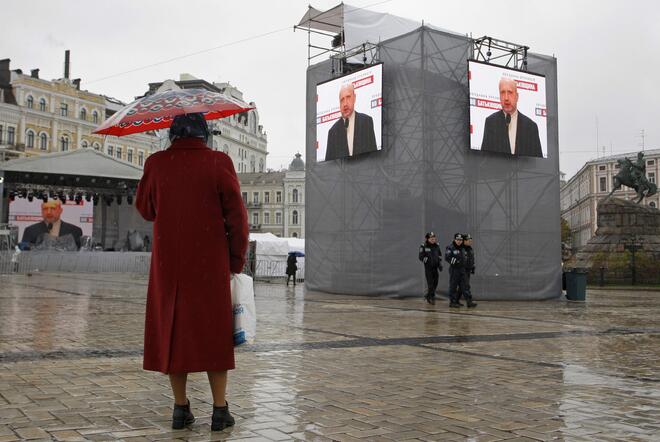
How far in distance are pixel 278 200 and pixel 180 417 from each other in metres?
89.2

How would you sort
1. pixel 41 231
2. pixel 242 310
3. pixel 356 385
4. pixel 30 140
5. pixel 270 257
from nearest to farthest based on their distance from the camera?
pixel 242 310, pixel 356 385, pixel 270 257, pixel 41 231, pixel 30 140

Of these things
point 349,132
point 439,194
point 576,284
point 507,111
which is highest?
point 507,111

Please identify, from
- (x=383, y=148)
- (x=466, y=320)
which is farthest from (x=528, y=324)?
(x=383, y=148)

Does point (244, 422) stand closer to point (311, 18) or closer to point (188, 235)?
point (188, 235)

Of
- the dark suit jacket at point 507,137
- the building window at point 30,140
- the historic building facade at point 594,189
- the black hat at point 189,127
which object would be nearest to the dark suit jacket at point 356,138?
the dark suit jacket at point 507,137

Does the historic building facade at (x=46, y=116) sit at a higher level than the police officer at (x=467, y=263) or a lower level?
higher

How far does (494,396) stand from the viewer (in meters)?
4.86

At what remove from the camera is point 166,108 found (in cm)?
407

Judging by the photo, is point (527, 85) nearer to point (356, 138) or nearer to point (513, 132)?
point (513, 132)

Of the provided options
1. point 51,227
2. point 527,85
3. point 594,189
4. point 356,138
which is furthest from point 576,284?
point 594,189

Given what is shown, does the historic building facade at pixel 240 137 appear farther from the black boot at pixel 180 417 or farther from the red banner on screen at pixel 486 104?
the black boot at pixel 180 417

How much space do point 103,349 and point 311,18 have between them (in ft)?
59.3

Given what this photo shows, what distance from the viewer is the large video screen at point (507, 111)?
1862 centimetres

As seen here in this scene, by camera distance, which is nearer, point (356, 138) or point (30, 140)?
point (356, 138)
